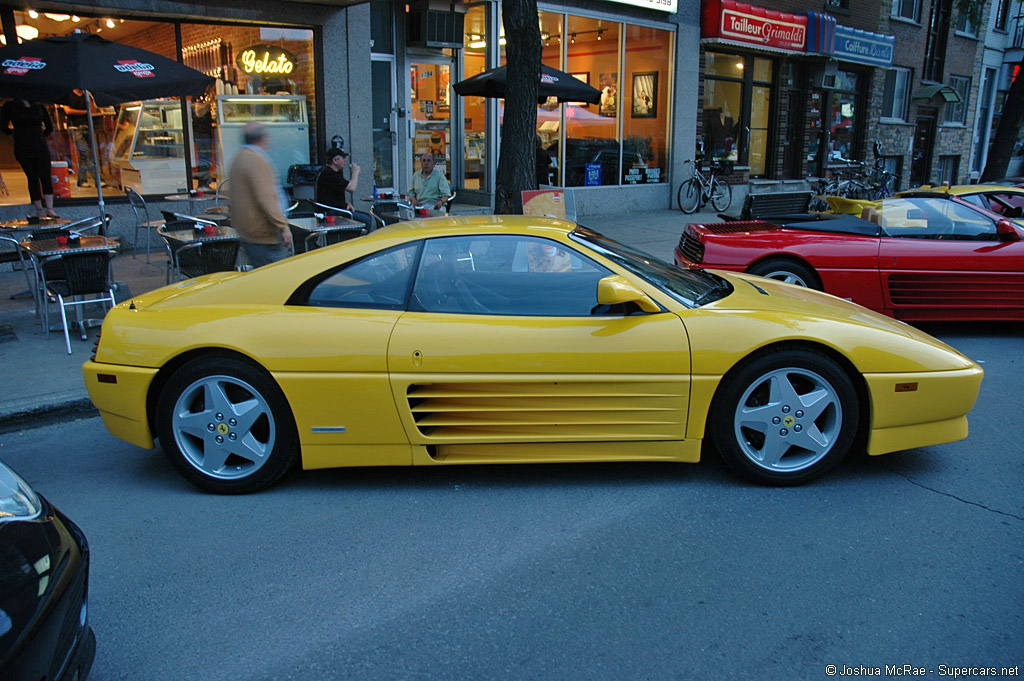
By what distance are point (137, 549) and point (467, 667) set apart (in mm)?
1780

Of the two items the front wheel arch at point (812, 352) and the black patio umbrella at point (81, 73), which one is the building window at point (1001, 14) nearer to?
the black patio umbrella at point (81, 73)

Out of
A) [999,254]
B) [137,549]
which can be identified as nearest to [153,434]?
[137,549]

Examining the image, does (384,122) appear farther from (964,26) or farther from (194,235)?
(964,26)

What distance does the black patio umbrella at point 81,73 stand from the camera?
751 centimetres

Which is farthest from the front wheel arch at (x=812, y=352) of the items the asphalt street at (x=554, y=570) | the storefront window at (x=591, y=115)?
the storefront window at (x=591, y=115)

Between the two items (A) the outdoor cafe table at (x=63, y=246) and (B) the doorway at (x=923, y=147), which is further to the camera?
(B) the doorway at (x=923, y=147)

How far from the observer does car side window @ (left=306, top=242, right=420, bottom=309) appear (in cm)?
420

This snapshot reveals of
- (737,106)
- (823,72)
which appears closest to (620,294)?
(737,106)

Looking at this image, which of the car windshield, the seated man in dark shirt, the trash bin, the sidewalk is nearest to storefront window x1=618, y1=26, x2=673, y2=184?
the sidewalk

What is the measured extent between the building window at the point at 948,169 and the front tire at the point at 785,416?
26367 mm

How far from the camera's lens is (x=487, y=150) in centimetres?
1496

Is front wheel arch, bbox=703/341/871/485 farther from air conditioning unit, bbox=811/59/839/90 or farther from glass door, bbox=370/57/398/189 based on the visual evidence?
air conditioning unit, bbox=811/59/839/90

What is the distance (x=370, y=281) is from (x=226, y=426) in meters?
1.03

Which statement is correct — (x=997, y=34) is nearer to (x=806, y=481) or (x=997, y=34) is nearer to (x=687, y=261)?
(x=687, y=261)
